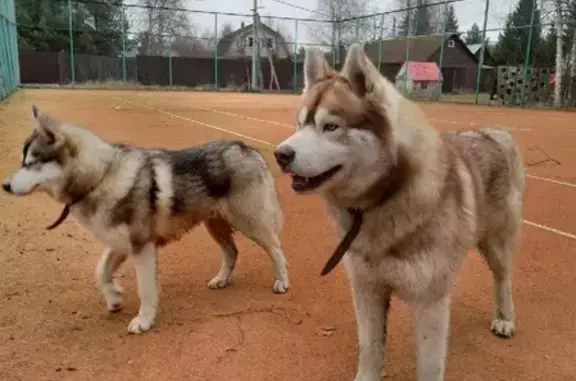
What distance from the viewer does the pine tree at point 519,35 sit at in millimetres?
26312

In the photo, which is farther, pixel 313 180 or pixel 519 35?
pixel 519 35

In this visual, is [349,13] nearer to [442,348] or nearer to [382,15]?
[382,15]

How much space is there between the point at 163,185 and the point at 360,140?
6.45ft

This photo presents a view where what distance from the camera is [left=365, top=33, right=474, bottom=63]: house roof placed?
3309 cm

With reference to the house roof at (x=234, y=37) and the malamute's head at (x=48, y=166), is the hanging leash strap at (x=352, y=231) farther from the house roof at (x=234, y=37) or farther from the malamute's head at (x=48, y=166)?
the house roof at (x=234, y=37)

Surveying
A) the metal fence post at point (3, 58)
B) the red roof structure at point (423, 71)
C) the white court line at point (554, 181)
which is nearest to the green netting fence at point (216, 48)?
the red roof structure at point (423, 71)

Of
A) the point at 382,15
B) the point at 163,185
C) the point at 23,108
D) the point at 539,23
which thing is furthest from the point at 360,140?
the point at 382,15

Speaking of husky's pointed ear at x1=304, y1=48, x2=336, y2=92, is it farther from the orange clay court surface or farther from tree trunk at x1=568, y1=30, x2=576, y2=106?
tree trunk at x1=568, y1=30, x2=576, y2=106

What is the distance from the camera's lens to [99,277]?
12.8ft

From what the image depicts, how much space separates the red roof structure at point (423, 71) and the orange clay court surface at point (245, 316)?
27.5 metres

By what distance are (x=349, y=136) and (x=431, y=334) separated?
1.09m

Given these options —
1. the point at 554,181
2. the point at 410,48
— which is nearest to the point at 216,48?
the point at 410,48

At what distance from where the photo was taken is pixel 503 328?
361 cm

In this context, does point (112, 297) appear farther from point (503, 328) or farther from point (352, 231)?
point (503, 328)
